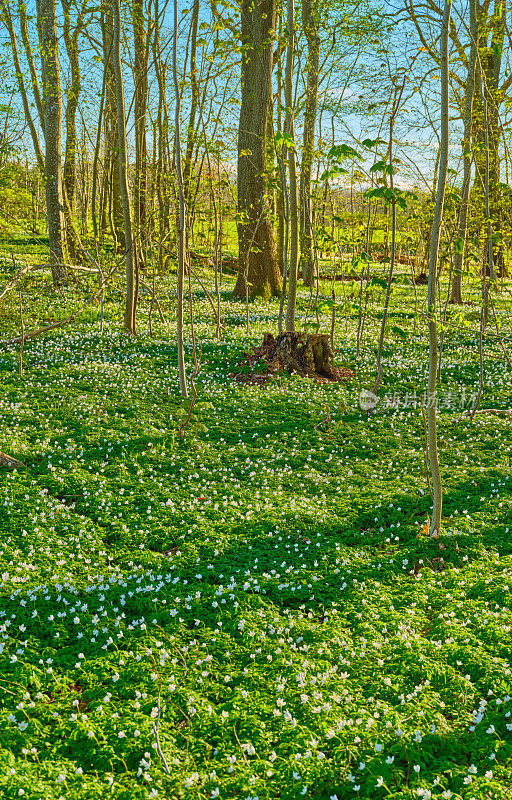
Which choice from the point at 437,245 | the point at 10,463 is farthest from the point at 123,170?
the point at 437,245

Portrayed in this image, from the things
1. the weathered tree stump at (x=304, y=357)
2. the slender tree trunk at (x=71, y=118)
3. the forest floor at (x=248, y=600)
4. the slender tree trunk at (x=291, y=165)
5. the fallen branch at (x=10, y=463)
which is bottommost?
the forest floor at (x=248, y=600)

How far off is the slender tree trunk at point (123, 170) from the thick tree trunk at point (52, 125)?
2874 mm

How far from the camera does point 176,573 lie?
18.2ft

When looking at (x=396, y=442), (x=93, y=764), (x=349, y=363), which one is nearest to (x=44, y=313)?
(x=349, y=363)

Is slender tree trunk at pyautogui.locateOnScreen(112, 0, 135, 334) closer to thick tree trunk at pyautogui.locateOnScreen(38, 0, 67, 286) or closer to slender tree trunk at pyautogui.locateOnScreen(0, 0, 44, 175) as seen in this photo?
thick tree trunk at pyautogui.locateOnScreen(38, 0, 67, 286)

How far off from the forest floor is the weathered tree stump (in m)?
1.83

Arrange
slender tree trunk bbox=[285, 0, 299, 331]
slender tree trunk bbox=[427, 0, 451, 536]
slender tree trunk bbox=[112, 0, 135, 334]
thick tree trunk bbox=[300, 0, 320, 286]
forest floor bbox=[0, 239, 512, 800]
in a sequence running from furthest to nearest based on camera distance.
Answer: thick tree trunk bbox=[300, 0, 320, 286] < slender tree trunk bbox=[112, 0, 135, 334] < slender tree trunk bbox=[285, 0, 299, 331] < slender tree trunk bbox=[427, 0, 451, 536] < forest floor bbox=[0, 239, 512, 800]

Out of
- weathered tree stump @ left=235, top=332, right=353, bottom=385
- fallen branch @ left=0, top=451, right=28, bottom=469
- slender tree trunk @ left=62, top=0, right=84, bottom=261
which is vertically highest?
slender tree trunk @ left=62, top=0, right=84, bottom=261

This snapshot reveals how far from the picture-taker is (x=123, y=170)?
1270cm

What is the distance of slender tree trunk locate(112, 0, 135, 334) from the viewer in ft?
37.7

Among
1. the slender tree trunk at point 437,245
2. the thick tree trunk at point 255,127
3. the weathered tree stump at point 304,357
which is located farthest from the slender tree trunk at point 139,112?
the slender tree trunk at point 437,245

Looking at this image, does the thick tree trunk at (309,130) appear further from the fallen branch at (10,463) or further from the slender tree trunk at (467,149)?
the fallen branch at (10,463)

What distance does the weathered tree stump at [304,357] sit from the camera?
1220cm

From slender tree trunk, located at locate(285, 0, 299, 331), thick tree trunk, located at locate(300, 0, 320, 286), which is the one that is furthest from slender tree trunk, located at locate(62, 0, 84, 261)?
slender tree trunk, located at locate(285, 0, 299, 331)
